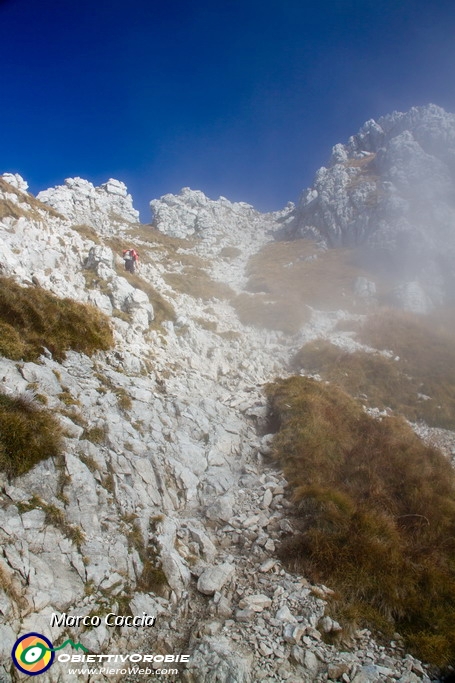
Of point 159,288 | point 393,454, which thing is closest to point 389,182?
point 159,288

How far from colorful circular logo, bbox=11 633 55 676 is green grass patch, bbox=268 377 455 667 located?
5423mm

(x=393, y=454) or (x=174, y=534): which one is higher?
(x=393, y=454)

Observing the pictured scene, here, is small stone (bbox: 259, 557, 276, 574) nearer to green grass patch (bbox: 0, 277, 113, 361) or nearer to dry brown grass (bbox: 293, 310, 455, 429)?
green grass patch (bbox: 0, 277, 113, 361)

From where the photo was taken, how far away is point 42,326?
459 inches

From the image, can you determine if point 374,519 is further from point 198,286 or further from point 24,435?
point 198,286

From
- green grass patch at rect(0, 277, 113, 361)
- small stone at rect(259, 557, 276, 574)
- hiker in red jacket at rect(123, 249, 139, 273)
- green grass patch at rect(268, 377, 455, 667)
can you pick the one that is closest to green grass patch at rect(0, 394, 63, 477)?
green grass patch at rect(0, 277, 113, 361)

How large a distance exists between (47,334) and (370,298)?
32459 millimetres

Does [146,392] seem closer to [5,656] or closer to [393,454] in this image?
[5,656]

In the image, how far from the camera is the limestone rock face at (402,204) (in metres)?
41.8

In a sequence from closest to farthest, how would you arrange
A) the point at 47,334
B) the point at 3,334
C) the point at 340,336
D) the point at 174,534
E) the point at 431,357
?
the point at 174,534
the point at 3,334
the point at 47,334
the point at 431,357
the point at 340,336

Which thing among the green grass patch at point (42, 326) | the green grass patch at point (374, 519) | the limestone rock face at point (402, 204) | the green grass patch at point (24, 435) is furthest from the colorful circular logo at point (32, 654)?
the limestone rock face at point (402, 204)

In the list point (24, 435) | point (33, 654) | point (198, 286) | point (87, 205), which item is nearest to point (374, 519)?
point (33, 654)

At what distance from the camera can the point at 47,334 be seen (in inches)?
459

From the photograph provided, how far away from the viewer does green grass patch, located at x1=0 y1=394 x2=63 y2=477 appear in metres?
6.79
